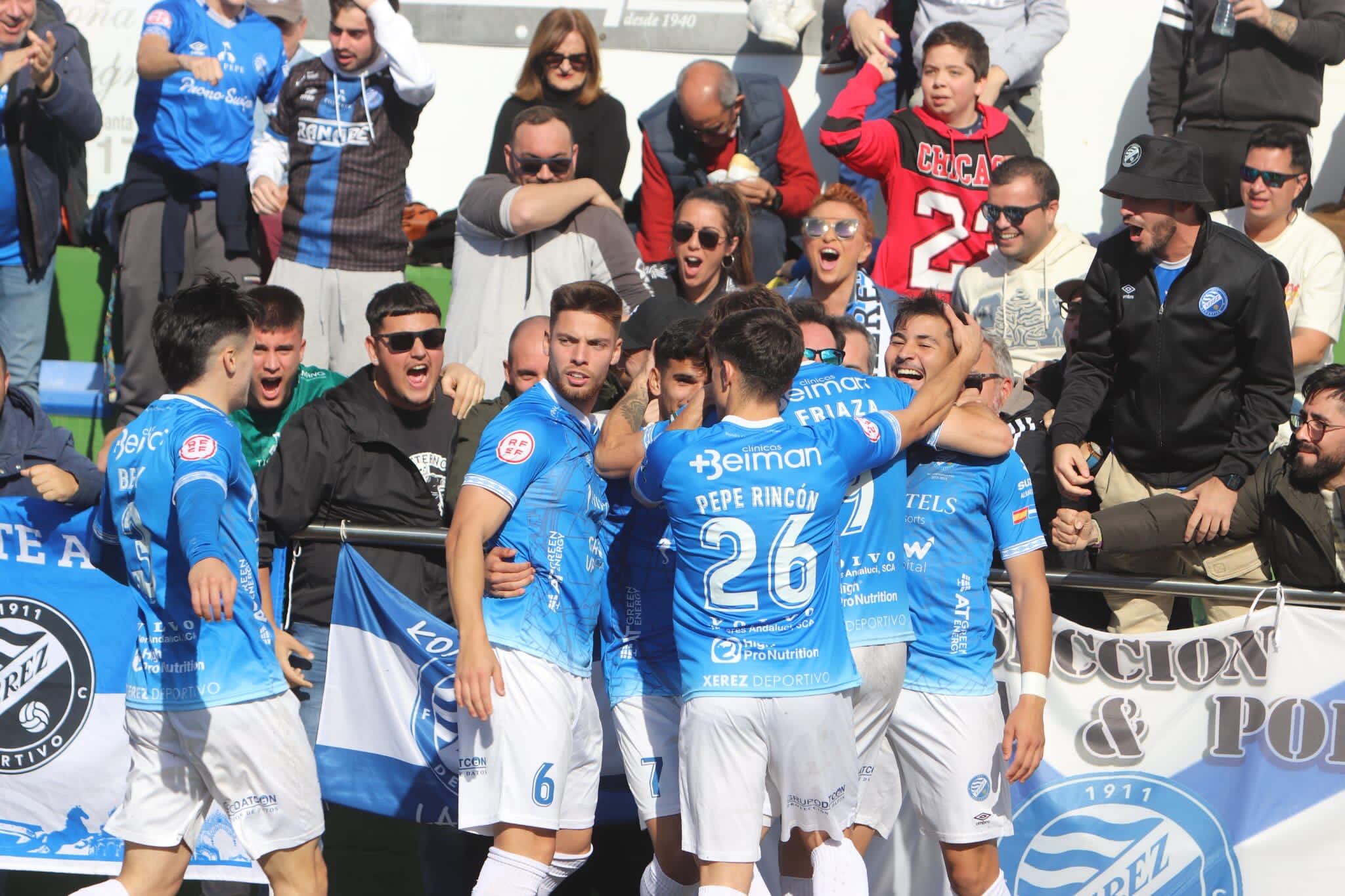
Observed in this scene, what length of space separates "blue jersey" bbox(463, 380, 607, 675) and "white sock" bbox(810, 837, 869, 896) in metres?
0.93

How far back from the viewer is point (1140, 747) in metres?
5.19

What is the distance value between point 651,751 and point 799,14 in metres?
6.07

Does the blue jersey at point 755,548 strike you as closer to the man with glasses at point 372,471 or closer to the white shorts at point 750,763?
the white shorts at point 750,763

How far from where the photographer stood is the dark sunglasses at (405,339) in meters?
5.68

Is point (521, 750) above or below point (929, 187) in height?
below

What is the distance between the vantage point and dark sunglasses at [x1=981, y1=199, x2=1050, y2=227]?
6.69 metres

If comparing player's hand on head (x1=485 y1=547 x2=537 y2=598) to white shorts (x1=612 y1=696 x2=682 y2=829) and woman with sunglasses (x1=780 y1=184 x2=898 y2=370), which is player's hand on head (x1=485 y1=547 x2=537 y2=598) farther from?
woman with sunglasses (x1=780 y1=184 x2=898 y2=370)

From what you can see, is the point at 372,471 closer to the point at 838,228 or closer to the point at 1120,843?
the point at 838,228

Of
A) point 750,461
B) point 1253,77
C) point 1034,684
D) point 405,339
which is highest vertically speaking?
point 1253,77

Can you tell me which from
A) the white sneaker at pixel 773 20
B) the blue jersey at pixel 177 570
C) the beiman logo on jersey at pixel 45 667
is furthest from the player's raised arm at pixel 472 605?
the white sneaker at pixel 773 20

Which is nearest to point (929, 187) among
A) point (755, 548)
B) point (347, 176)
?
point (347, 176)

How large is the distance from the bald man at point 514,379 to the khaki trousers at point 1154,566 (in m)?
2.19

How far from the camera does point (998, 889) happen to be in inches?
189

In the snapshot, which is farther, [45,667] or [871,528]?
[45,667]
